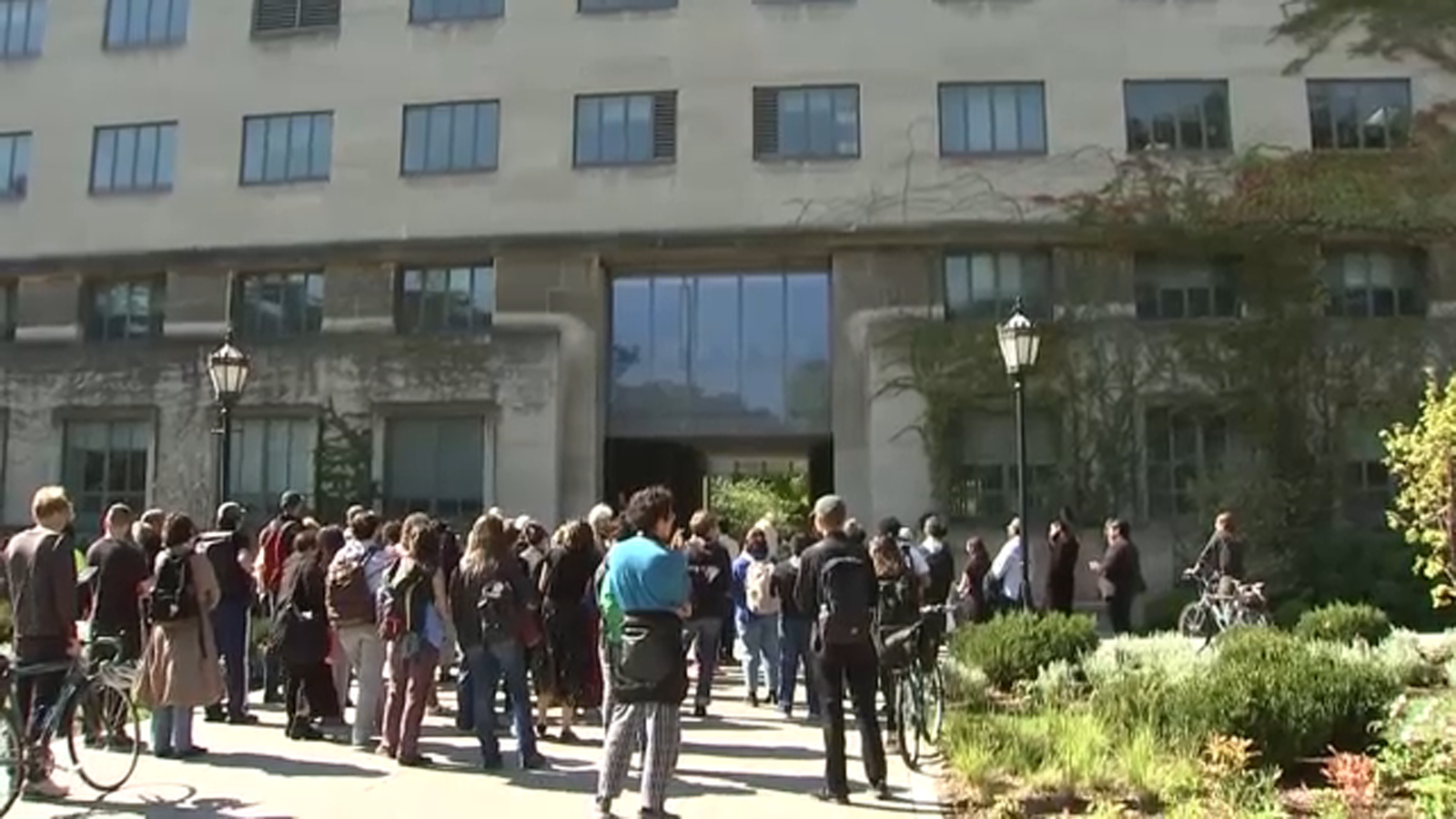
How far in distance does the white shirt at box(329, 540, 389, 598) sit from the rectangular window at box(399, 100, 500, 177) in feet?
53.3

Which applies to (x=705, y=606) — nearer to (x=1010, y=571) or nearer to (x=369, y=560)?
(x=369, y=560)

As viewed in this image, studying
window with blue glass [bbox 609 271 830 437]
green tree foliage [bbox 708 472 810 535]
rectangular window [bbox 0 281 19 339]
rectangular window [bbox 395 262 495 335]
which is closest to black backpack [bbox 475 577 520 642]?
window with blue glass [bbox 609 271 830 437]

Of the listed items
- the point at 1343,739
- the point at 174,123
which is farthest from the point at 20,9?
the point at 1343,739

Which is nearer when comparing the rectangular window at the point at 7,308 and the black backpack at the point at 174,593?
the black backpack at the point at 174,593

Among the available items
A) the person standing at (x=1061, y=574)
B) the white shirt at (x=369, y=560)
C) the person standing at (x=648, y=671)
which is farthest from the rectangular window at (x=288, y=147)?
the person standing at (x=648, y=671)

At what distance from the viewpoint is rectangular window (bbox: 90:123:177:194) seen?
→ 2856 cm

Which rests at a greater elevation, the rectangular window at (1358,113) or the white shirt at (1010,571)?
the rectangular window at (1358,113)

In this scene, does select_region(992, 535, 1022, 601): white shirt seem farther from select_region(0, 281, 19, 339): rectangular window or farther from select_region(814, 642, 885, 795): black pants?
select_region(0, 281, 19, 339): rectangular window

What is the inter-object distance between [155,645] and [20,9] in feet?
85.1

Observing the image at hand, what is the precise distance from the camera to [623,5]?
88.5ft

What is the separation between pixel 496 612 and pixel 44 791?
3.31 m

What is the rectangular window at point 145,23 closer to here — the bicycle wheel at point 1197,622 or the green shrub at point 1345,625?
the bicycle wheel at point 1197,622

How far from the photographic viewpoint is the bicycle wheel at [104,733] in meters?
9.18

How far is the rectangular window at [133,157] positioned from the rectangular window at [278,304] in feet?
10.7
